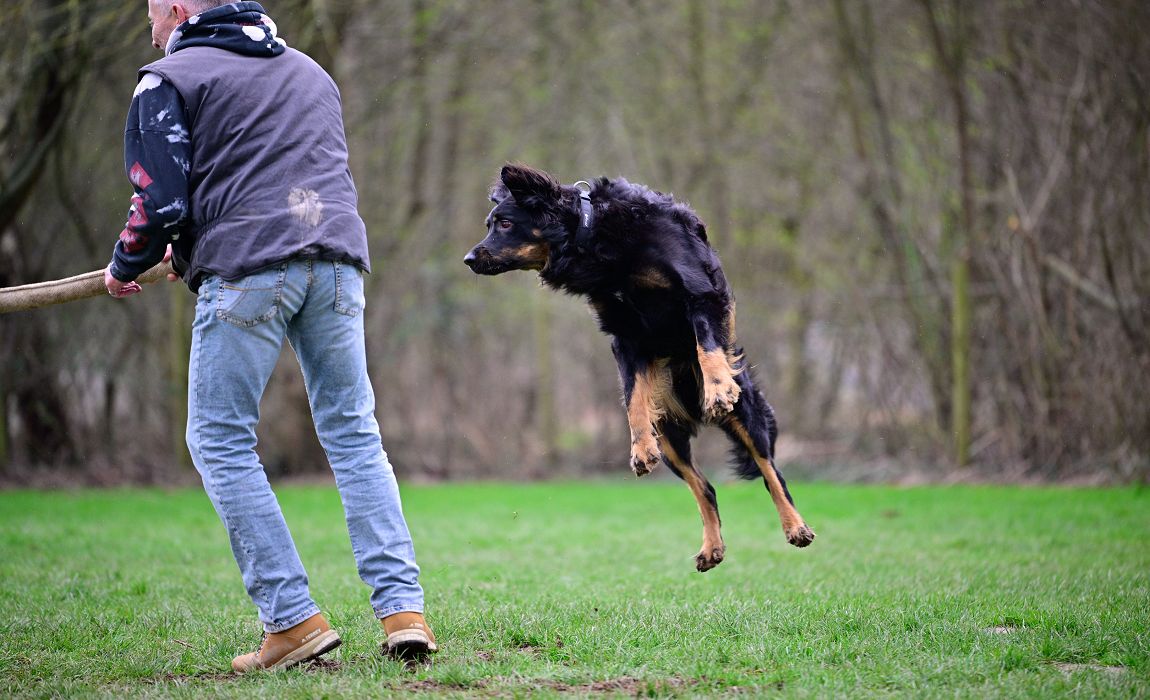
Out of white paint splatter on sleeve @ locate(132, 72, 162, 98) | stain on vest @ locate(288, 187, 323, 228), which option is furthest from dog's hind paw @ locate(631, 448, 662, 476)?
white paint splatter on sleeve @ locate(132, 72, 162, 98)

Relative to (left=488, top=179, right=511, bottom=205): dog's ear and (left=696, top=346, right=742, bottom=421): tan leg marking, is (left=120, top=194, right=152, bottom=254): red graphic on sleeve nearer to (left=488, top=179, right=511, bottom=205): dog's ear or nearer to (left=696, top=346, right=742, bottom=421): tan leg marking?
(left=488, top=179, right=511, bottom=205): dog's ear

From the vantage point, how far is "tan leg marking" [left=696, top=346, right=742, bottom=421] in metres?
4.28

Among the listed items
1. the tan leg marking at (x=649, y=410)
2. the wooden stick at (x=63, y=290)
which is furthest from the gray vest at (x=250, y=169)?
the tan leg marking at (x=649, y=410)

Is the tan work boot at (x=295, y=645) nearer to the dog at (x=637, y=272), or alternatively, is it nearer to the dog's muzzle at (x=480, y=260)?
the dog at (x=637, y=272)

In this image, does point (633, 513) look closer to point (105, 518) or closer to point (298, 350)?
point (105, 518)

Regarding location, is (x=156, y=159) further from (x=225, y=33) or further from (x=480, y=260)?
(x=480, y=260)

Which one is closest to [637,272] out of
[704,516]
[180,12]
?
[704,516]

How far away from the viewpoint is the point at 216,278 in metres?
3.21

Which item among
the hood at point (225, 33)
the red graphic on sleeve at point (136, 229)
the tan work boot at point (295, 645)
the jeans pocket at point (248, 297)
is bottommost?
the tan work boot at point (295, 645)

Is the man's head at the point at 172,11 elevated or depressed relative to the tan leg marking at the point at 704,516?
elevated

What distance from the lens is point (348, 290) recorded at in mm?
3359

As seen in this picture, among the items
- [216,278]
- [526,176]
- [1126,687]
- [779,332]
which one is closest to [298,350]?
[216,278]

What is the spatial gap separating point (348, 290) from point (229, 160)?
Result: 0.51 m

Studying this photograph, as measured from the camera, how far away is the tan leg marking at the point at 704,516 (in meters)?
4.67
